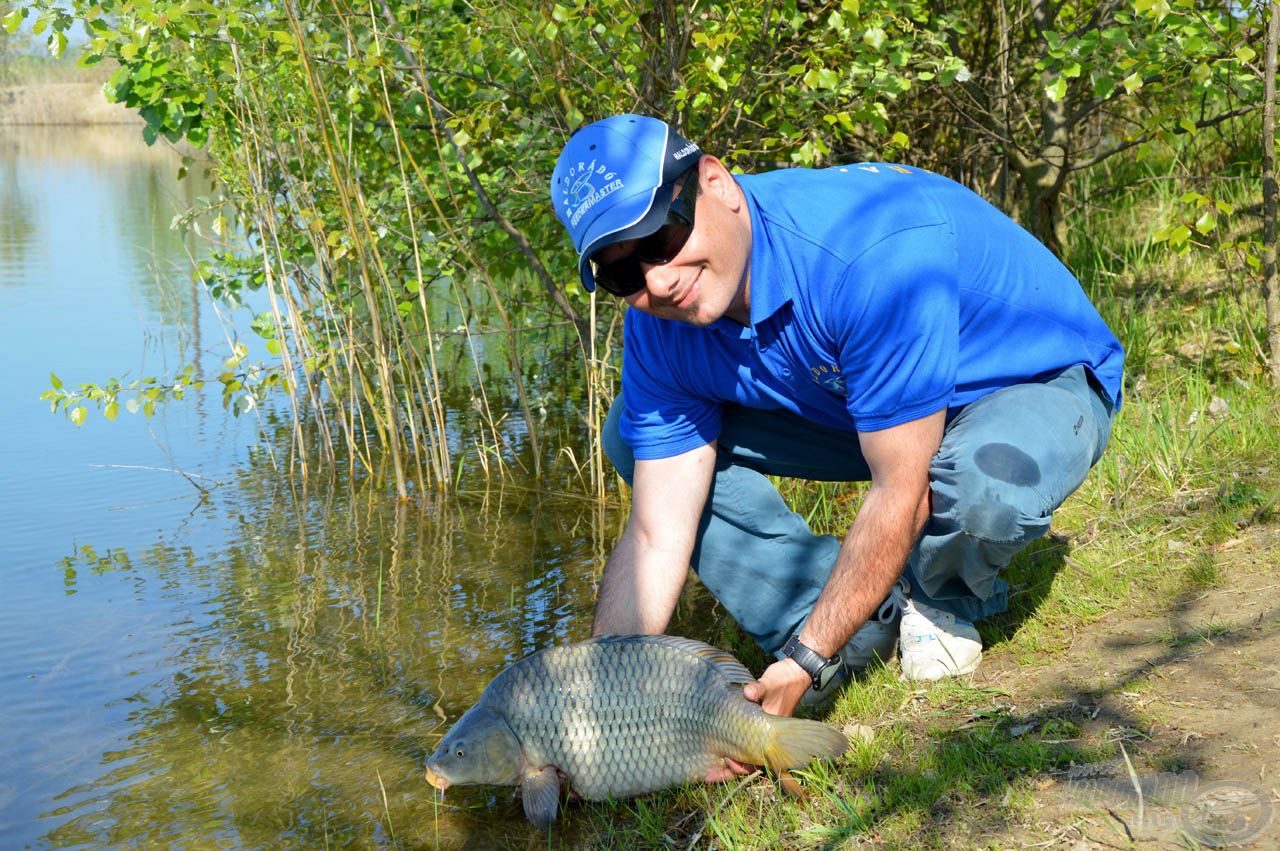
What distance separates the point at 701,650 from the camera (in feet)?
9.42

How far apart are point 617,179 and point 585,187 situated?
0.09 m

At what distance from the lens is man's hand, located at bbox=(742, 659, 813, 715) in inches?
105

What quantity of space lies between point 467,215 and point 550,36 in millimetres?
1752

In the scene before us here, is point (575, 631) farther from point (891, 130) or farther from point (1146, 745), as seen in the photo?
point (891, 130)

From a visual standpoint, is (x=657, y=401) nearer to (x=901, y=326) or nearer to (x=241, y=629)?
(x=901, y=326)

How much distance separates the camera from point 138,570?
16.7ft

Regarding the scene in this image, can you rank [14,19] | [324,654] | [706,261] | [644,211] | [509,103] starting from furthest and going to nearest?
[509,103] < [14,19] < [324,654] < [706,261] < [644,211]

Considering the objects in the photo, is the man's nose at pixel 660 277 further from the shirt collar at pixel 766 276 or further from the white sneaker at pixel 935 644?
the white sneaker at pixel 935 644

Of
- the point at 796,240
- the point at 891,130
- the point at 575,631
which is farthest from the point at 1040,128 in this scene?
the point at 796,240

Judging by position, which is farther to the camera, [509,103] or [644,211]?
[509,103]

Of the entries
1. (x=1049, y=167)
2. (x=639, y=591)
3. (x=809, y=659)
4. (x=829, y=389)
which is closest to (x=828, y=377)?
(x=829, y=389)

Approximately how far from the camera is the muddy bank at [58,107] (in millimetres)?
51594

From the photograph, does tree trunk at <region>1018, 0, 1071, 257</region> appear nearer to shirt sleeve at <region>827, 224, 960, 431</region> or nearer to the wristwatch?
shirt sleeve at <region>827, 224, 960, 431</region>

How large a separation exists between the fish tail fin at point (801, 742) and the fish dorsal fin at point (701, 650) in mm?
184
